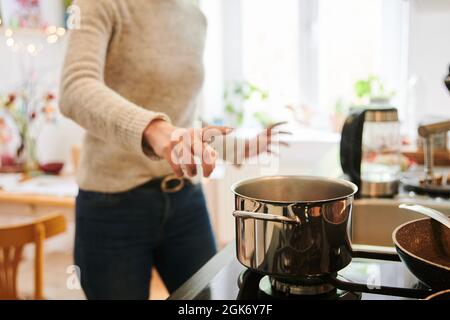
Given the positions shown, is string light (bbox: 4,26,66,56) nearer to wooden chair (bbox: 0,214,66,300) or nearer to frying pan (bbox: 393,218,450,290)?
wooden chair (bbox: 0,214,66,300)

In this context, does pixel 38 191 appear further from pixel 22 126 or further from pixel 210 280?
pixel 210 280

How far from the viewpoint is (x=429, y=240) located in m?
0.60

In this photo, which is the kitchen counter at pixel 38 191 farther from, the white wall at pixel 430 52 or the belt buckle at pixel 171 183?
the white wall at pixel 430 52

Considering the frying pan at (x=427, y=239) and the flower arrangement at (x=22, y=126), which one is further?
the flower arrangement at (x=22, y=126)

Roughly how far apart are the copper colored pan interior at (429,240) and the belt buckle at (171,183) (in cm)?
50

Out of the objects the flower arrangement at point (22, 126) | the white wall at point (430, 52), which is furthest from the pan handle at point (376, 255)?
Answer: the flower arrangement at point (22, 126)

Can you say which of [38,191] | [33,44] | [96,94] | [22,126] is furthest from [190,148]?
[33,44]

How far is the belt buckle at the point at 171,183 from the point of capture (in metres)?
0.97

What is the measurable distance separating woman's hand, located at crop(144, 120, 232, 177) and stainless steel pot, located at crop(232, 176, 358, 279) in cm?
5

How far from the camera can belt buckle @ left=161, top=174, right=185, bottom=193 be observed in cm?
97

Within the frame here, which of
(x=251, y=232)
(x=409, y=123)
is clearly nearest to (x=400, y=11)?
(x=409, y=123)

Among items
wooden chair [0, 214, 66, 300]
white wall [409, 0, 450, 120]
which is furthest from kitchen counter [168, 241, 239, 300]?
white wall [409, 0, 450, 120]
